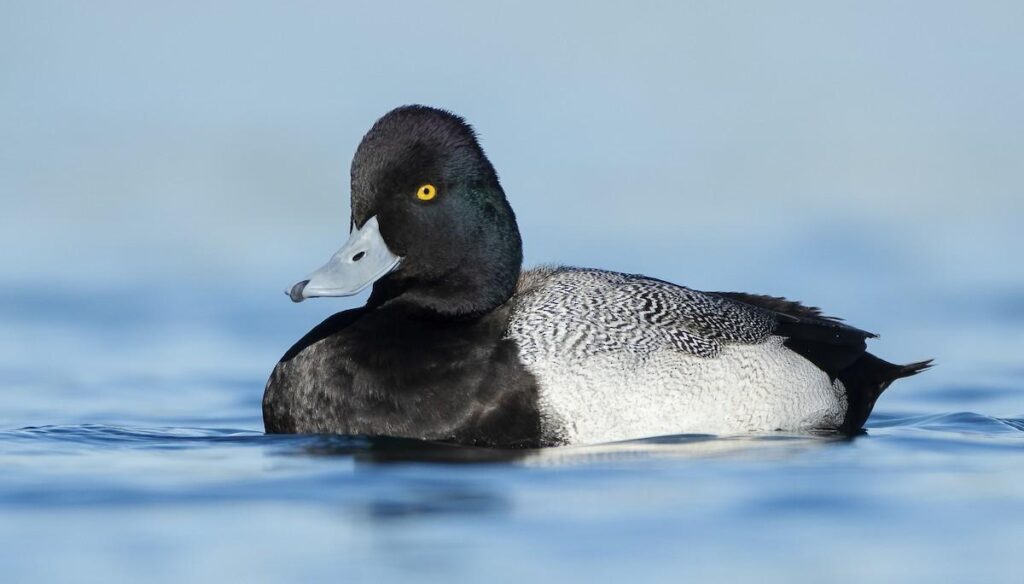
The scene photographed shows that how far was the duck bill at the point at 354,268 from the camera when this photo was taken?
9.18m

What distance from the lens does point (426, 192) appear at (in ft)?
30.5

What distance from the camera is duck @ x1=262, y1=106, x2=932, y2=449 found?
9.03 m

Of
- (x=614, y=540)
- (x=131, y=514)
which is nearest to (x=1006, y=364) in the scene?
(x=614, y=540)

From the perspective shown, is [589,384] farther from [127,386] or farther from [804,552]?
[127,386]

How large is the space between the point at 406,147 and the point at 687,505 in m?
2.54

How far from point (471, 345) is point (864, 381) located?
271 centimetres

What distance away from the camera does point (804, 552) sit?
23.0 feet

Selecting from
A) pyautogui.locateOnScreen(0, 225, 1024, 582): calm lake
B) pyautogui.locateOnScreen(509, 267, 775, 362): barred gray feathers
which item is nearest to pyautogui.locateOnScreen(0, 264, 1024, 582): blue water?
pyautogui.locateOnScreen(0, 225, 1024, 582): calm lake

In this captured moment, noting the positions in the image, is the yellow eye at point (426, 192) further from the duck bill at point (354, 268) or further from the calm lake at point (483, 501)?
the calm lake at point (483, 501)

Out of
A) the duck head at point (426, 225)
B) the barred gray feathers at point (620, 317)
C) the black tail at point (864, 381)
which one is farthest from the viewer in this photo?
the black tail at point (864, 381)

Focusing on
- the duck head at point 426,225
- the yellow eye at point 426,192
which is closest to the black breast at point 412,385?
the duck head at point 426,225

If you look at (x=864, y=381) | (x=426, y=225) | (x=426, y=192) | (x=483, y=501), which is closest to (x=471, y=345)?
(x=426, y=225)

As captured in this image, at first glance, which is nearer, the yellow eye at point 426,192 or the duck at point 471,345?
the duck at point 471,345

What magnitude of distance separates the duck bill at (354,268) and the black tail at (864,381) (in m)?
2.87
